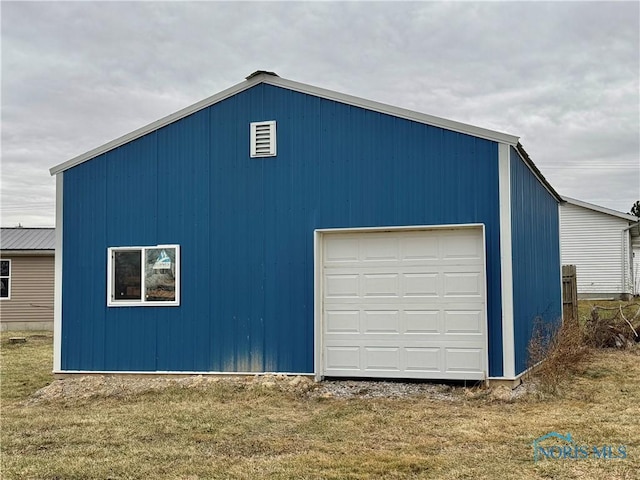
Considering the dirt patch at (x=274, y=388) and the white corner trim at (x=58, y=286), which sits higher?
the white corner trim at (x=58, y=286)

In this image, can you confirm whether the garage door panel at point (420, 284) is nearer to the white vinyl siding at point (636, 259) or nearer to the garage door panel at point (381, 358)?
the garage door panel at point (381, 358)

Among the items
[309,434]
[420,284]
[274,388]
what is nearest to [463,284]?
[420,284]

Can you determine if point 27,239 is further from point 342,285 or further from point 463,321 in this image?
point 463,321

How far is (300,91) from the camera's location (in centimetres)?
1191

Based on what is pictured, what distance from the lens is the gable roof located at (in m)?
25.2

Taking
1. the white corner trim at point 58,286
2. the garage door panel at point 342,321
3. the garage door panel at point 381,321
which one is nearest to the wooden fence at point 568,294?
the garage door panel at point 381,321

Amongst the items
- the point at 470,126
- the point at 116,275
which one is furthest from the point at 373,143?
the point at 116,275

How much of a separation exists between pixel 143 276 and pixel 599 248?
960 inches

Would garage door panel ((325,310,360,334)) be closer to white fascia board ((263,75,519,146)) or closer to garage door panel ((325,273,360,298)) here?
garage door panel ((325,273,360,298))

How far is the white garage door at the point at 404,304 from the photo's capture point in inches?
431

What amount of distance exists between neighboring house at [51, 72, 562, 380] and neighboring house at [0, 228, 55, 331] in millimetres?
13419

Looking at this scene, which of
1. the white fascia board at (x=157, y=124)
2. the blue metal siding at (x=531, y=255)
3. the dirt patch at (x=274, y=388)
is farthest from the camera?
the white fascia board at (x=157, y=124)

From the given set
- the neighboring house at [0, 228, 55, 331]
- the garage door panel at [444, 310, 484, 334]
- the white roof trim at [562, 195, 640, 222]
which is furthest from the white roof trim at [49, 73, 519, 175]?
the white roof trim at [562, 195, 640, 222]

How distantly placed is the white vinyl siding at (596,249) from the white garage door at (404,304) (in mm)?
22496
